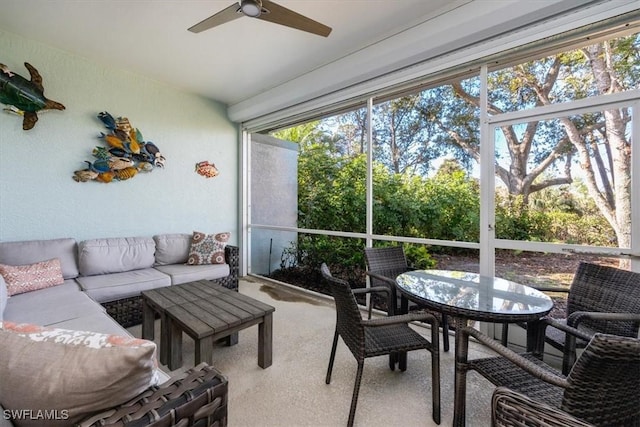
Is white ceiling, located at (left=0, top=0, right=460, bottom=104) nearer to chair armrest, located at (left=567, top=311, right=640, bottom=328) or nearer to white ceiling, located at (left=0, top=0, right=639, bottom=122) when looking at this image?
white ceiling, located at (left=0, top=0, right=639, bottom=122)

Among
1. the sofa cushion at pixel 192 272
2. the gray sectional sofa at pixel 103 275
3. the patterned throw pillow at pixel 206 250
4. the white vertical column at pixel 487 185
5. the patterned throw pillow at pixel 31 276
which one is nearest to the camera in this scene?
the gray sectional sofa at pixel 103 275

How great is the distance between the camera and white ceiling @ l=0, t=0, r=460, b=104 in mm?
2342

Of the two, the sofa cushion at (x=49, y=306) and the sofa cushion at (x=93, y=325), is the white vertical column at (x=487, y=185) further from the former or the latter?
the sofa cushion at (x=49, y=306)

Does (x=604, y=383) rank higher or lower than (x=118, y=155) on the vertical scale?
lower

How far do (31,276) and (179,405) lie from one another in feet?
8.83

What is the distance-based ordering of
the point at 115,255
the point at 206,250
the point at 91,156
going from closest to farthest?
the point at 115,255 < the point at 91,156 < the point at 206,250

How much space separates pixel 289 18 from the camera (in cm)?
189

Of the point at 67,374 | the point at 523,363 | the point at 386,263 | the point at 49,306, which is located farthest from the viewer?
the point at 386,263

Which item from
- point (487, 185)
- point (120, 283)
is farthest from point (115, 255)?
point (487, 185)

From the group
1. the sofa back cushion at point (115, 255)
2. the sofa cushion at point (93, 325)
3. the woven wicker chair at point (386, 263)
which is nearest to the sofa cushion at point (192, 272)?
the sofa back cushion at point (115, 255)

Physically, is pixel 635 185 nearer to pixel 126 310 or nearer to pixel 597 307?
pixel 597 307

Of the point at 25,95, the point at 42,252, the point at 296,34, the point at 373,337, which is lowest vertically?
the point at 373,337

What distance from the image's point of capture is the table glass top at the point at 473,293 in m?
1.55

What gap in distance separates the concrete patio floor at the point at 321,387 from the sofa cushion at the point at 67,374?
1.06m
